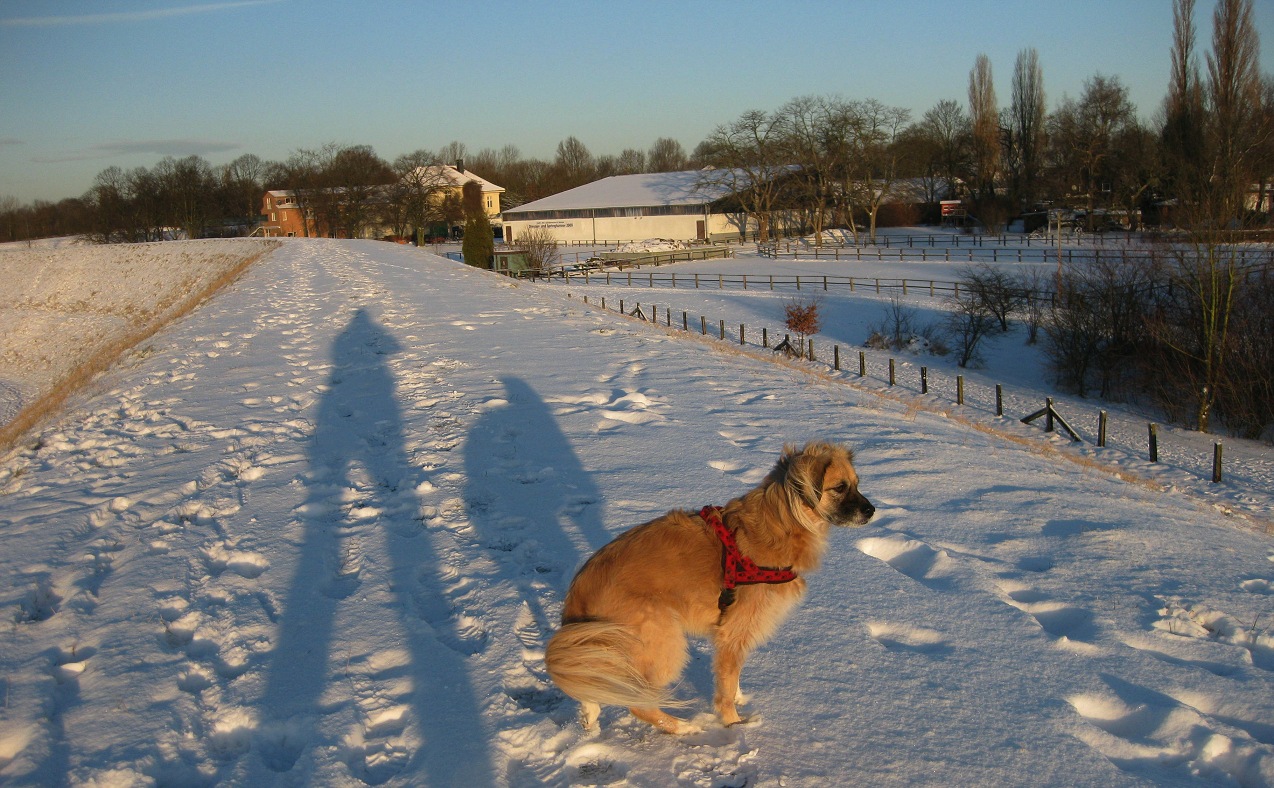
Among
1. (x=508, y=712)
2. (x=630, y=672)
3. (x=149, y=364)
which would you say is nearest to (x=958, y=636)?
(x=630, y=672)

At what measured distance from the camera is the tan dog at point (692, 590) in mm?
3920

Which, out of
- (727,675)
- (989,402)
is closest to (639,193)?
(989,402)

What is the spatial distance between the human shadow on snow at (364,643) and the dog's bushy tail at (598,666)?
621 mm

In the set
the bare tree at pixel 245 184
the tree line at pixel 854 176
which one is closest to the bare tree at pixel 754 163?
the tree line at pixel 854 176

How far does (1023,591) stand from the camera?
241 inches

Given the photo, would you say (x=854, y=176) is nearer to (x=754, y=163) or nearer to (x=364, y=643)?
(x=754, y=163)

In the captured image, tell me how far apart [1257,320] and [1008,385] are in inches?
280

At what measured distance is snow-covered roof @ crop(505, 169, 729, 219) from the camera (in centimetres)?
9194

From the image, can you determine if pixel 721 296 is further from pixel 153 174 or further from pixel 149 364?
pixel 153 174

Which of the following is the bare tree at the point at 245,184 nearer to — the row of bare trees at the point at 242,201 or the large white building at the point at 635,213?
the row of bare trees at the point at 242,201

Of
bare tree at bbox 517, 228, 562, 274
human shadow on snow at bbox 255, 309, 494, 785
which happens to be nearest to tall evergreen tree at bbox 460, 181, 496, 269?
bare tree at bbox 517, 228, 562, 274

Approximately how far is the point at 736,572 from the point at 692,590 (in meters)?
0.27

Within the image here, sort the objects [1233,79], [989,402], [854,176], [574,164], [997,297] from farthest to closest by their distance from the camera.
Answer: [574,164]
[854,176]
[1233,79]
[997,297]
[989,402]

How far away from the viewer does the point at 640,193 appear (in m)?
96.8
